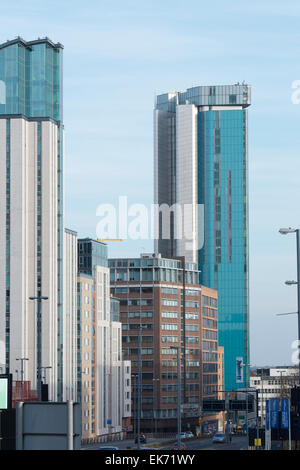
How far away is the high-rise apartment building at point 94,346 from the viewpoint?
18112 cm

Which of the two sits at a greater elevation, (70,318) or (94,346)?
(70,318)

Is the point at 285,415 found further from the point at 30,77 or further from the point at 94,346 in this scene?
the point at 94,346

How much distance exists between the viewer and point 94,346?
189875 millimetres

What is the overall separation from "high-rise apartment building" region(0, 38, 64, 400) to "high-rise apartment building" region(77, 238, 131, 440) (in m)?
11.5

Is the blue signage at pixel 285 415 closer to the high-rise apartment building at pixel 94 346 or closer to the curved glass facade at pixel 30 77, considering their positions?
the high-rise apartment building at pixel 94 346

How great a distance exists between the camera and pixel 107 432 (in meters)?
192

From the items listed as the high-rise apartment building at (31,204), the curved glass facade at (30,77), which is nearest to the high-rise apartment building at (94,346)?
the high-rise apartment building at (31,204)

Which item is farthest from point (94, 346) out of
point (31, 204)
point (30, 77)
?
point (30, 77)

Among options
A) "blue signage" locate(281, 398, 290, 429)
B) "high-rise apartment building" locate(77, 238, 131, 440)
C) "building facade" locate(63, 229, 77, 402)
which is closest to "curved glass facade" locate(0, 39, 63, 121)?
"building facade" locate(63, 229, 77, 402)

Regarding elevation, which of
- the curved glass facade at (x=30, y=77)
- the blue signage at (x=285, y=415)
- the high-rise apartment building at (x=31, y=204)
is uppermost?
the curved glass facade at (x=30, y=77)

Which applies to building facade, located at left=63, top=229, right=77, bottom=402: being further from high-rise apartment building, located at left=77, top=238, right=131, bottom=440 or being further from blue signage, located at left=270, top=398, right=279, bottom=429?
blue signage, located at left=270, top=398, right=279, bottom=429

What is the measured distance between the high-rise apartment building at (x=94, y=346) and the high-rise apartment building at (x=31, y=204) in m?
11.5

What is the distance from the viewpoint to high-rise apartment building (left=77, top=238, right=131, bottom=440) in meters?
181

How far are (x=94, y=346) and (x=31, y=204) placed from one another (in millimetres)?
34084
